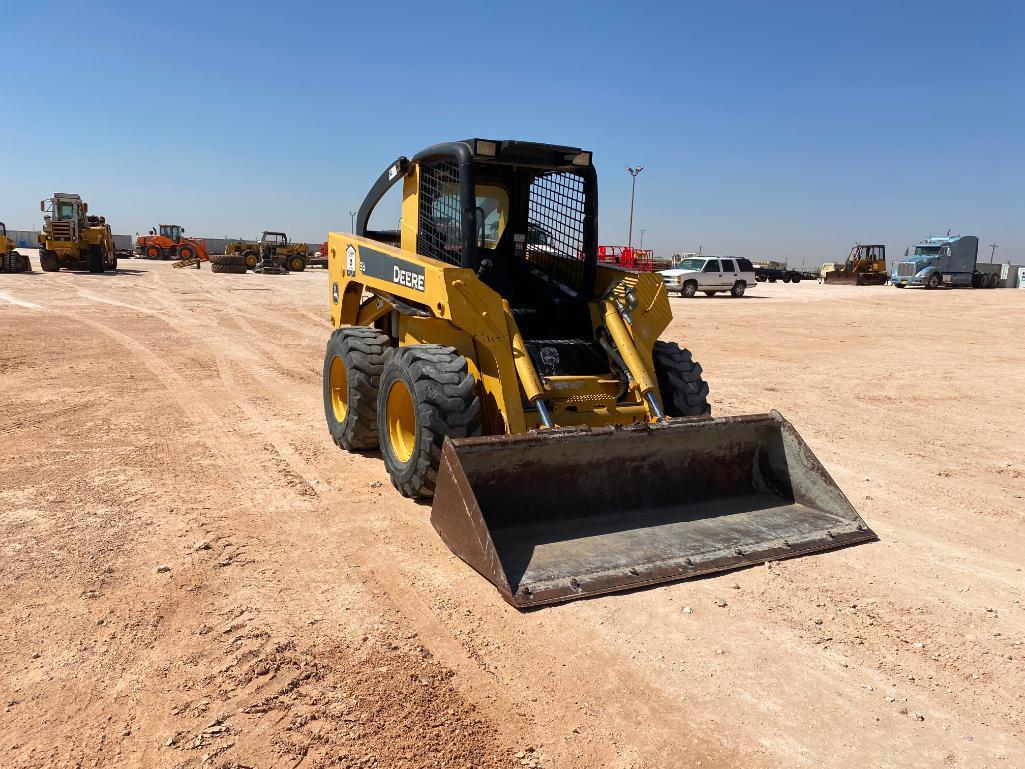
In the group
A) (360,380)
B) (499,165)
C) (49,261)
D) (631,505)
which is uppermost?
(499,165)

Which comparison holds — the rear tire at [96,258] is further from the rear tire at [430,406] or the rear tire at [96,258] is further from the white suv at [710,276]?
the rear tire at [430,406]

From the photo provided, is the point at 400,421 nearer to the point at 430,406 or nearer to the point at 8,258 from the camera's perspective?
the point at 430,406

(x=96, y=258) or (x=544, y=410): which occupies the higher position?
(x=96, y=258)

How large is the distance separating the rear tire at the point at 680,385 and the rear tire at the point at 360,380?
217 centimetres

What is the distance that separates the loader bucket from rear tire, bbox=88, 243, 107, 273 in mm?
31151

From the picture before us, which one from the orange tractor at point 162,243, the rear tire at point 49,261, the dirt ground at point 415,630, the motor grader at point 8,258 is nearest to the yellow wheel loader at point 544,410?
the dirt ground at point 415,630

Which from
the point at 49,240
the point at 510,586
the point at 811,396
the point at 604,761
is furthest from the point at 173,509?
the point at 49,240

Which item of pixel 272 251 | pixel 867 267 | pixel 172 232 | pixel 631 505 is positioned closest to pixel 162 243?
pixel 172 232

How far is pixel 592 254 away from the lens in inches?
235

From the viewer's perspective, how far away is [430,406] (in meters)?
4.50

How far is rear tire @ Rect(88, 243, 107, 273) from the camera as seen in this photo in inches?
1168

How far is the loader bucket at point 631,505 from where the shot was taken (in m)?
3.76

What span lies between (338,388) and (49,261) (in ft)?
94.6

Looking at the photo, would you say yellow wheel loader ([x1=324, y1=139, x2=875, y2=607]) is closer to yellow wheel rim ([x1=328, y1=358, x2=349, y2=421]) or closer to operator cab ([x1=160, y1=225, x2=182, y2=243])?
yellow wheel rim ([x1=328, y1=358, x2=349, y2=421])
